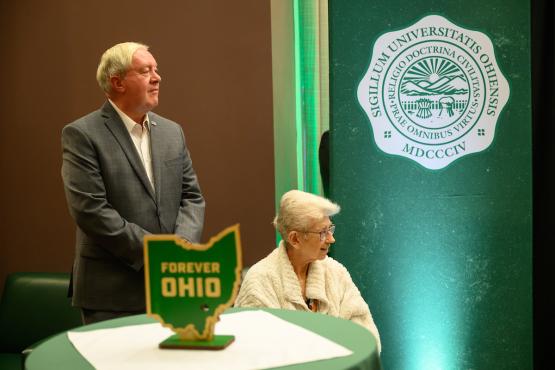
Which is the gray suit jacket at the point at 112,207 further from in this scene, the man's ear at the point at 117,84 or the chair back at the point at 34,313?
the chair back at the point at 34,313

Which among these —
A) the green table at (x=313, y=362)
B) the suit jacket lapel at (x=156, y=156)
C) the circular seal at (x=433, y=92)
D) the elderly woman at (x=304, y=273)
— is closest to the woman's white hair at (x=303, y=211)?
the elderly woman at (x=304, y=273)

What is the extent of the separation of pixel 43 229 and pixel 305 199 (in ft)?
7.08

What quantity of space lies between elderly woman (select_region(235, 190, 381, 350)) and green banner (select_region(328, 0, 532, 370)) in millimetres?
635

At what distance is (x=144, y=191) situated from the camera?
9.50ft

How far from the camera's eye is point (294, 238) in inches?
110

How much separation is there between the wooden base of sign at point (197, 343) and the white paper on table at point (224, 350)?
1cm

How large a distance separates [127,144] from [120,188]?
0.55ft

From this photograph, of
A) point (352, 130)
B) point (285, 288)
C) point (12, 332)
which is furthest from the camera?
point (12, 332)

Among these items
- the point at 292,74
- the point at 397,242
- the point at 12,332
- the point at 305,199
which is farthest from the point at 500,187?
the point at 12,332

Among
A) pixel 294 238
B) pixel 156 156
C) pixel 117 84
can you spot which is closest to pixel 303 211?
pixel 294 238

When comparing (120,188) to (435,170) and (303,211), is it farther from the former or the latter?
(435,170)

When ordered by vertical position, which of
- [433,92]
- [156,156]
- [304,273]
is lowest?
[304,273]

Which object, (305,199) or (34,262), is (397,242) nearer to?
(305,199)

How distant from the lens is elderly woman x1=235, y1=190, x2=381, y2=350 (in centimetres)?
274
